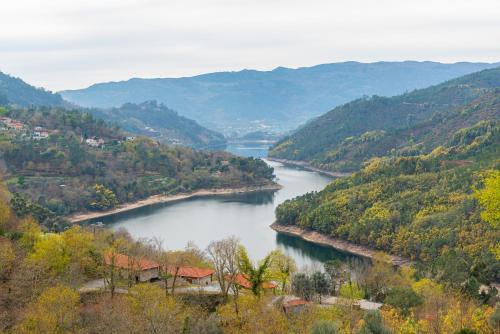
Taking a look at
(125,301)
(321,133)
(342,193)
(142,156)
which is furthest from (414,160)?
(321,133)

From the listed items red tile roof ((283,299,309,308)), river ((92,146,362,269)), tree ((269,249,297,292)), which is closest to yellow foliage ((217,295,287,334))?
red tile roof ((283,299,309,308))

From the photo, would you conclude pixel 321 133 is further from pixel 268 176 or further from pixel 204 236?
pixel 204 236

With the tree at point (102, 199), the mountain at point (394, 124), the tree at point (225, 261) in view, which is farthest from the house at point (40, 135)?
the tree at point (225, 261)

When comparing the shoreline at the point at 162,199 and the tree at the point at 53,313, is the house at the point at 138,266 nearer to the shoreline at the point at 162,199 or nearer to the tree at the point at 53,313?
the tree at the point at 53,313

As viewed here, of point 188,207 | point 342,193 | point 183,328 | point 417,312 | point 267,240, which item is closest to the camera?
point 183,328

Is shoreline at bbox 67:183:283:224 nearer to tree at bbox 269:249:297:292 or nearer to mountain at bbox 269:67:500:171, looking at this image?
mountain at bbox 269:67:500:171

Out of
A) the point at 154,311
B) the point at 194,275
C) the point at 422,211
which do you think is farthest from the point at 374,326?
the point at 422,211
